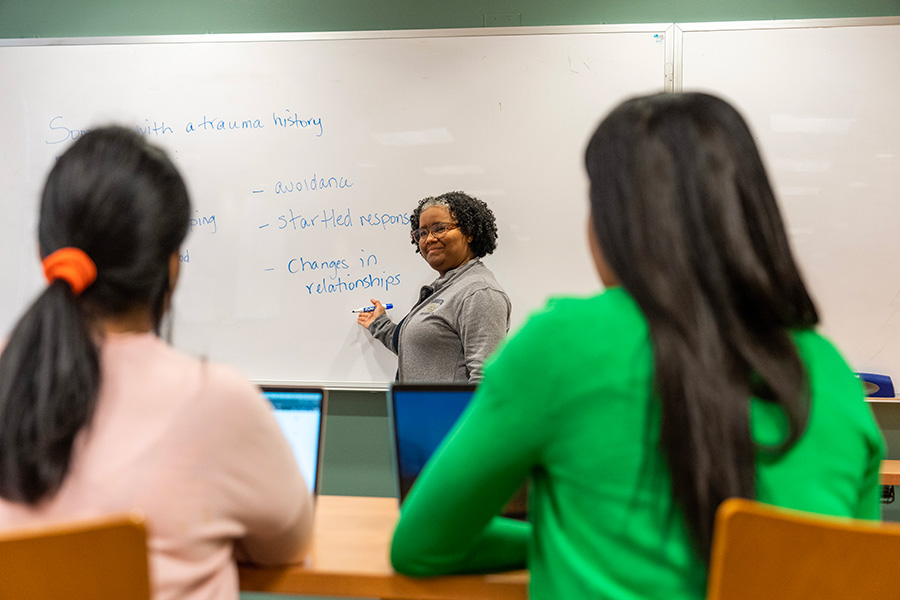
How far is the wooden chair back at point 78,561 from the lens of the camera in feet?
2.28

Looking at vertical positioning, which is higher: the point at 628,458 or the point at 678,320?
the point at 678,320

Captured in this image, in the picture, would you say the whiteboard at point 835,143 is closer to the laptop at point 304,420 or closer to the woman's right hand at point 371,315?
the woman's right hand at point 371,315

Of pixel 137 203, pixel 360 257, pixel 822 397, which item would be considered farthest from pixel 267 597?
pixel 822 397

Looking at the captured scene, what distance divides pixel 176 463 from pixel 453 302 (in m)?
1.63

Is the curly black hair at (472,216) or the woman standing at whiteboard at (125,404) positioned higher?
the curly black hair at (472,216)

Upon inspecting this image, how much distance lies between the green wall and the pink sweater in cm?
228

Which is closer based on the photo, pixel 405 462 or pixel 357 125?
pixel 405 462

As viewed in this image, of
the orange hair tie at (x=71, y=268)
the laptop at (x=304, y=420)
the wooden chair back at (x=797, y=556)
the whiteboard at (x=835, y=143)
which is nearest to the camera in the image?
the wooden chair back at (x=797, y=556)

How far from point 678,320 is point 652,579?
0.27 meters

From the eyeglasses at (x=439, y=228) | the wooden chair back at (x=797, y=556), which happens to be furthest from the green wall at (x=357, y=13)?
the wooden chair back at (x=797, y=556)

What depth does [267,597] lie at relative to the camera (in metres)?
2.44

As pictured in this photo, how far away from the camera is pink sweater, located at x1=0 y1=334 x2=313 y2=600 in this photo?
76cm

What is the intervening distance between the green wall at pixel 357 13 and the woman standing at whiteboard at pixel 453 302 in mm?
761

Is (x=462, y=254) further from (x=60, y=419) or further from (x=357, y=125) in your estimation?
(x=60, y=419)
